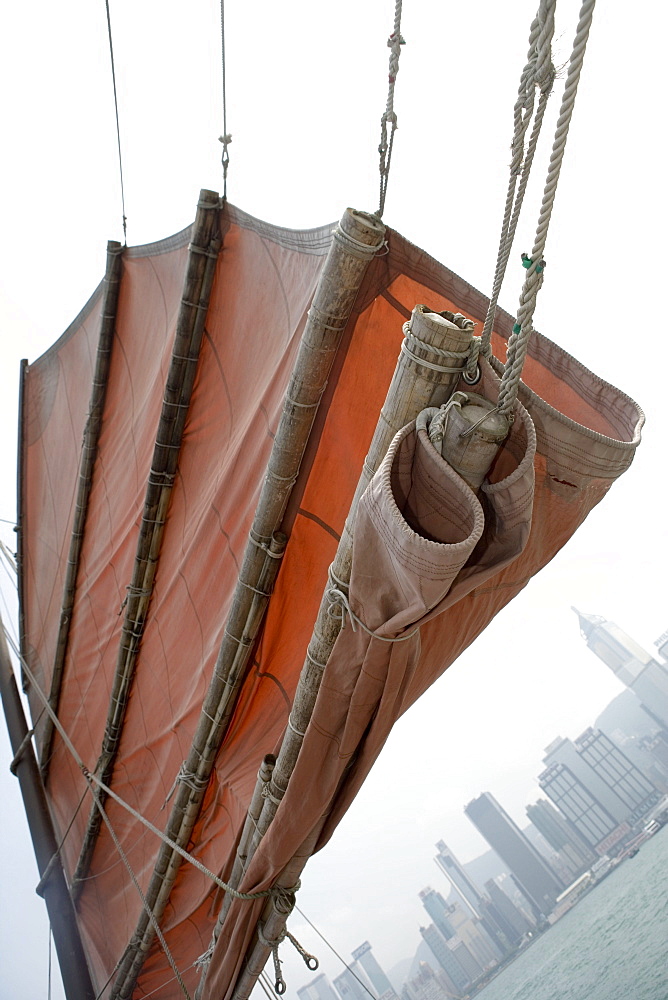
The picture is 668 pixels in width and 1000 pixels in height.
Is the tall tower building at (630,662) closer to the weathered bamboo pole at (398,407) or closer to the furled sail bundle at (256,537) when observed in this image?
the furled sail bundle at (256,537)

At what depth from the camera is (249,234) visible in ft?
11.0

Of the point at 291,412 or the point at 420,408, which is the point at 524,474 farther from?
the point at 291,412

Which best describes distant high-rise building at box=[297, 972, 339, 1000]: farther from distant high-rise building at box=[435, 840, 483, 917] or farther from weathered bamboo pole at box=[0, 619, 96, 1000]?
weathered bamboo pole at box=[0, 619, 96, 1000]

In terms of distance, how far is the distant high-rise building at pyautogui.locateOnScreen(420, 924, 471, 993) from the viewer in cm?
6786

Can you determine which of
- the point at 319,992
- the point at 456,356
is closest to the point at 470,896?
the point at 319,992

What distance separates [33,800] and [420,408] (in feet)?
19.8

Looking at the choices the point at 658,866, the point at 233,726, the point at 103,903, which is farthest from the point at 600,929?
the point at 233,726

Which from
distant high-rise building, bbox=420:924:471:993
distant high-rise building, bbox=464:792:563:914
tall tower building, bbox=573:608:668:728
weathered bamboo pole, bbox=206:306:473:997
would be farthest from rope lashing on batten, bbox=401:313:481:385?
tall tower building, bbox=573:608:668:728

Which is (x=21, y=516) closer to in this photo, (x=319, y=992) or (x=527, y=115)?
(x=527, y=115)

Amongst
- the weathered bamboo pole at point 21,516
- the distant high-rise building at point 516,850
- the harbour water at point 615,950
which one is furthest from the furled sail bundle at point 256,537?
the distant high-rise building at point 516,850

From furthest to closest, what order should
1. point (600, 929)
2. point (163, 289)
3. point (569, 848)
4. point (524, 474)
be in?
point (569, 848)
point (600, 929)
point (163, 289)
point (524, 474)

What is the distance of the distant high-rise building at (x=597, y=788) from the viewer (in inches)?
2621

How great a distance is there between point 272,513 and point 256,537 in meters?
0.16

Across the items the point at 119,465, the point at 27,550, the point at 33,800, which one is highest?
the point at 27,550
